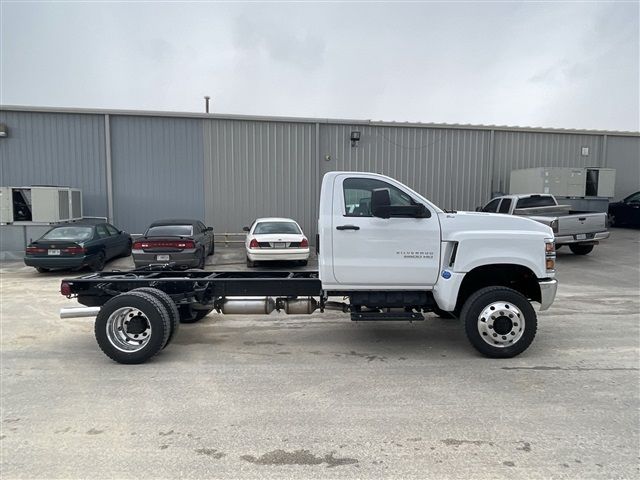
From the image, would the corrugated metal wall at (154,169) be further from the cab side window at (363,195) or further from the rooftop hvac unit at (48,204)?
the cab side window at (363,195)

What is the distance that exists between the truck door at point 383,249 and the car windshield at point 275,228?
734 cm

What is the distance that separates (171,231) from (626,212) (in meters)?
18.9

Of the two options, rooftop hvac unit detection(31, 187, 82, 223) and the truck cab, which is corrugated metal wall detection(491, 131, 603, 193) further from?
rooftop hvac unit detection(31, 187, 82, 223)

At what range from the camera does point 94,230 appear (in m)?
13.0

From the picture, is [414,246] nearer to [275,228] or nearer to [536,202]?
[275,228]

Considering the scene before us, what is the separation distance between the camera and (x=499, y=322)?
5281mm

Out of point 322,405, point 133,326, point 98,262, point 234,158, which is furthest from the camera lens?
point 234,158

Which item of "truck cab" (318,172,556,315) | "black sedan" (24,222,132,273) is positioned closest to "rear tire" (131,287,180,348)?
"truck cab" (318,172,556,315)

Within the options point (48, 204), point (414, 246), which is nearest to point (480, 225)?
point (414, 246)

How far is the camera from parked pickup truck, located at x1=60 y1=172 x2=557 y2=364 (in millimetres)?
5242

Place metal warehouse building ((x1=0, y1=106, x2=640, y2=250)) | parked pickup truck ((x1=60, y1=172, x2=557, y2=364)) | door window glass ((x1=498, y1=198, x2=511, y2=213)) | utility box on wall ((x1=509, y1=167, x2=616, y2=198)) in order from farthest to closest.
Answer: metal warehouse building ((x1=0, y1=106, x2=640, y2=250))
utility box on wall ((x1=509, y1=167, x2=616, y2=198))
door window glass ((x1=498, y1=198, x2=511, y2=213))
parked pickup truck ((x1=60, y1=172, x2=557, y2=364))

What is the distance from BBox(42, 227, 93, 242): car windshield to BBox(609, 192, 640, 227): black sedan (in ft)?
69.0

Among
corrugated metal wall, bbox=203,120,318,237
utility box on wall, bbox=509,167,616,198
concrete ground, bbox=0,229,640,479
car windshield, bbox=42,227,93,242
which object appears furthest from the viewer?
corrugated metal wall, bbox=203,120,318,237

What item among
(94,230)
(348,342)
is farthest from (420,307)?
(94,230)
